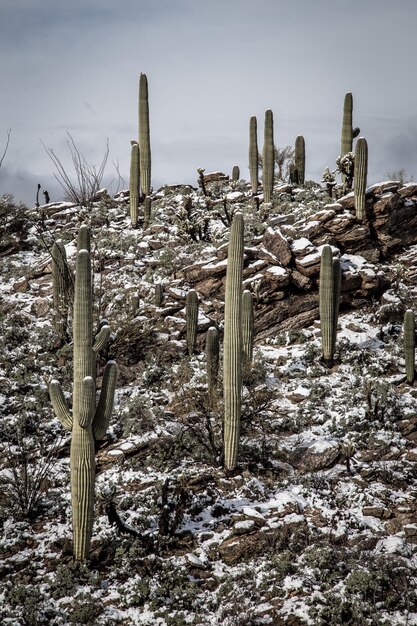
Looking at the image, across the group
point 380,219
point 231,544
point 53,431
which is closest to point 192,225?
point 380,219

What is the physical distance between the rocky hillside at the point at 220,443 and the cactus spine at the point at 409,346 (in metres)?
0.41

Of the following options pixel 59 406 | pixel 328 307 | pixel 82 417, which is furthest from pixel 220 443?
pixel 328 307

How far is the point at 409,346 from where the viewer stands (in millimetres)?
11500

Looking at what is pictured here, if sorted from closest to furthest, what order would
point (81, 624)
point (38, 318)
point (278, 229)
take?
point (81, 624) < point (38, 318) < point (278, 229)

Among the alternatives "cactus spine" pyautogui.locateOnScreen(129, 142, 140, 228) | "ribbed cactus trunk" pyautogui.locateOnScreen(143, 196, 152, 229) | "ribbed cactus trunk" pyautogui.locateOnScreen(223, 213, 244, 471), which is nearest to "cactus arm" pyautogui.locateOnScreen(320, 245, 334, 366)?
"ribbed cactus trunk" pyautogui.locateOnScreen(223, 213, 244, 471)

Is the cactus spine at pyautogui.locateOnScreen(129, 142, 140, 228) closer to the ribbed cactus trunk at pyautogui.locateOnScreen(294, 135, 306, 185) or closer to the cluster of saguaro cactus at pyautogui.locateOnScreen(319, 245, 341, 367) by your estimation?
the ribbed cactus trunk at pyautogui.locateOnScreen(294, 135, 306, 185)

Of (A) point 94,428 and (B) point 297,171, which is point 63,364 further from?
(B) point 297,171

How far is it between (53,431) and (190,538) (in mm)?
4295

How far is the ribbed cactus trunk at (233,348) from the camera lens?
30.5ft

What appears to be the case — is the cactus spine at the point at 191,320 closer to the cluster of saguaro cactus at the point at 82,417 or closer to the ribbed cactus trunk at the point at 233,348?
the ribbed cactus trunk at the point at 233,348

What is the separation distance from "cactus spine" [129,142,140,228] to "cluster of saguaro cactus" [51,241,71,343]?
6064 mm

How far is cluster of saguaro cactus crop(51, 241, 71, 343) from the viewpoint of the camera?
13.5 m

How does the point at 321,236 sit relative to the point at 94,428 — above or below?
above

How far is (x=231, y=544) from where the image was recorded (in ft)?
25.0
